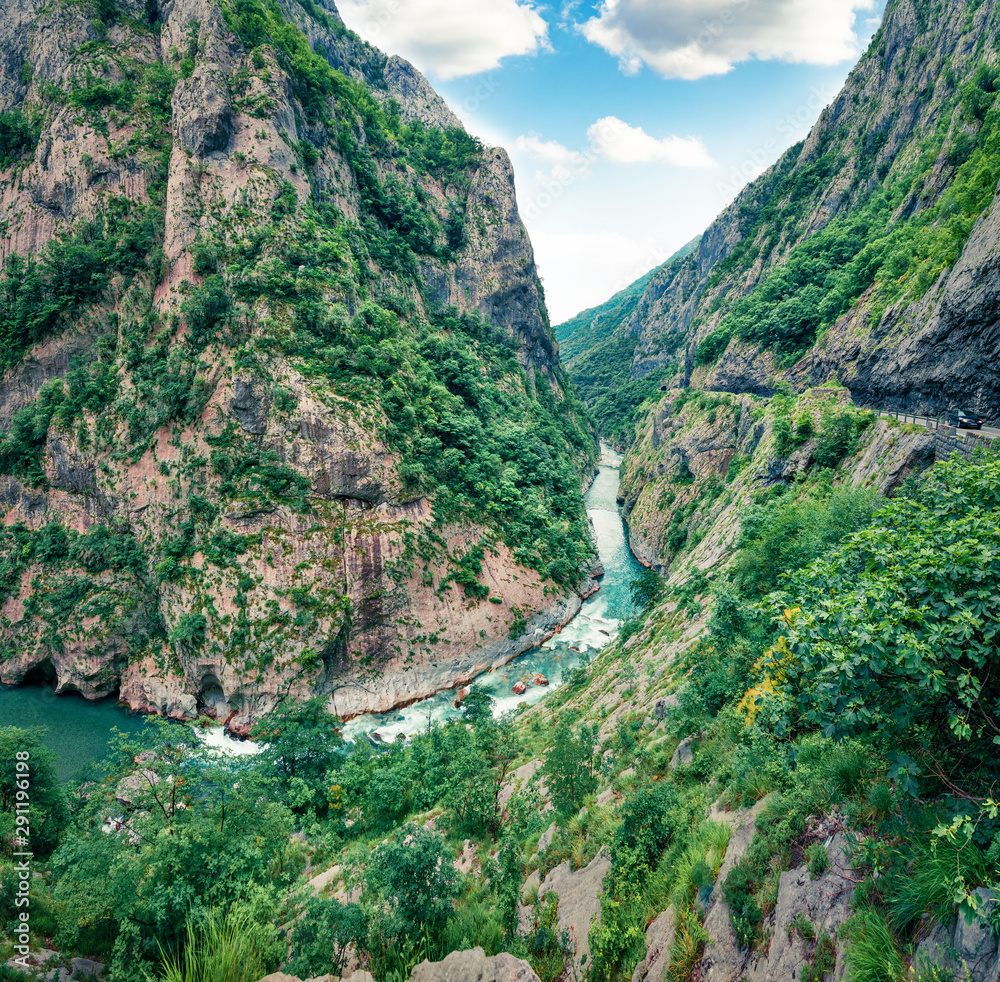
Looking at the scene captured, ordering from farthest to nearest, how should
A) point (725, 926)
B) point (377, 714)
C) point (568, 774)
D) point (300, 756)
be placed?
point (377, 714) < point (300, 756) < point (568, 774) < point (725, 926)

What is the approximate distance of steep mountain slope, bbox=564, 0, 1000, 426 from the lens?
17156 millimetres

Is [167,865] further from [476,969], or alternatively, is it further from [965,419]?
[965,419]

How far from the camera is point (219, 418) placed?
3347 cm

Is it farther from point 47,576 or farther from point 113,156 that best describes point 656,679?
point 113,156

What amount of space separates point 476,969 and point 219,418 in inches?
1407

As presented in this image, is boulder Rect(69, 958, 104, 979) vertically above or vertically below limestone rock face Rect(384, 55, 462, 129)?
below

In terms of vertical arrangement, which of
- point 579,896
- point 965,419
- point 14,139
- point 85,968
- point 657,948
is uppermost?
point 14,139

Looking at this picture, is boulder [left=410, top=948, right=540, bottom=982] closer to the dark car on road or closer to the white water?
the dark car on road

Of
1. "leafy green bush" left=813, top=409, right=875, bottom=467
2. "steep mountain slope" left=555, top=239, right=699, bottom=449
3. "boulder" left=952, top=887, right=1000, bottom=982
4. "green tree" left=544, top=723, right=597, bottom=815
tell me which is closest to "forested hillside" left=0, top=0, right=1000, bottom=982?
"boulder" left=952, top=887, right=1000, bottom=982

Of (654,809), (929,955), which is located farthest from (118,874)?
(929,955)

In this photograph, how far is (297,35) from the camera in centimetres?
4534

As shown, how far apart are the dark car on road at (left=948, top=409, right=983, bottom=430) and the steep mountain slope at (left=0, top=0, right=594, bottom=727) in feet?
87.5

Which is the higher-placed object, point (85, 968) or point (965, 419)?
point (965, 419)

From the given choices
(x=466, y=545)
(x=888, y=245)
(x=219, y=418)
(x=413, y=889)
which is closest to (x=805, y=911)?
(x=413, y=889)
